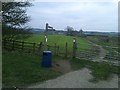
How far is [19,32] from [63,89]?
2208cm

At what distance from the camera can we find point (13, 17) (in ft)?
103

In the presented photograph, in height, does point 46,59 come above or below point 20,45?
below

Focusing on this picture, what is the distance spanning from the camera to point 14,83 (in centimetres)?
1161

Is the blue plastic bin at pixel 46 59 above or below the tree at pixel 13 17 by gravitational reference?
below

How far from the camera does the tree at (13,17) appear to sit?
3078 cm

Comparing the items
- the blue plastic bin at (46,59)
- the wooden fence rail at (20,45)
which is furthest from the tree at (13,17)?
the blue plastic bin at (46,59)

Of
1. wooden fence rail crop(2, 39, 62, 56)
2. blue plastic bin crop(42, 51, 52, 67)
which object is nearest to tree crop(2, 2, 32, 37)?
wooden fence rail crop(2, 39, 62, 56)

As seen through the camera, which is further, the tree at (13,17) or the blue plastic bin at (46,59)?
the tree at (13,17)

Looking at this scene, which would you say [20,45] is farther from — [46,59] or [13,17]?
[46,59]

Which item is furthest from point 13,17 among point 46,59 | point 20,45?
point 46,59

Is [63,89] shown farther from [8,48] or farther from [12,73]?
[8,48]

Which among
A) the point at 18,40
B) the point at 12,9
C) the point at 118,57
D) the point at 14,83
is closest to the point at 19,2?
the point at 12,9

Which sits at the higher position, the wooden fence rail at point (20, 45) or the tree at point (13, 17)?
the tree at point (13, 17)

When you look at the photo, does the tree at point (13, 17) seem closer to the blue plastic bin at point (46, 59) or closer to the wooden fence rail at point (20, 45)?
the wooden fence rail at point (20, 45)
